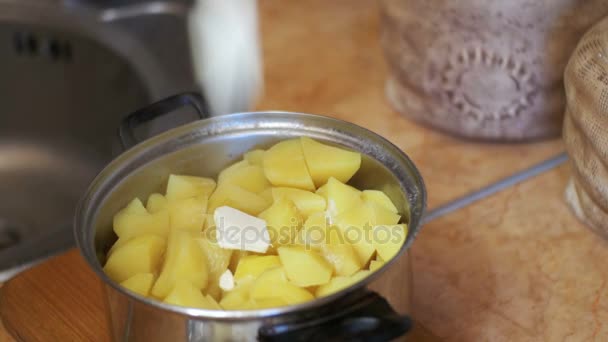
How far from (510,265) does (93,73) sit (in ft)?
2.71

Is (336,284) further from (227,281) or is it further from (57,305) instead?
(57,305)

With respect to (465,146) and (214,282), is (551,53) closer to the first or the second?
(465,146)

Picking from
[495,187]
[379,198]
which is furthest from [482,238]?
[379,198]

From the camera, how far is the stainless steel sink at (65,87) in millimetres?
1251

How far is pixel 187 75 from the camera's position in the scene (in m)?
1.19

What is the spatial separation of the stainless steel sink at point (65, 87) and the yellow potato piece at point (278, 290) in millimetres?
678

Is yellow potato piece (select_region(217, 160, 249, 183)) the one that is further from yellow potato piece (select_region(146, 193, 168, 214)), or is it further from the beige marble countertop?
the beige marble countertop

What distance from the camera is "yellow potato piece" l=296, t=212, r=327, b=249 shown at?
64cm

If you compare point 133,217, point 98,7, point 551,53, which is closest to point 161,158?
point 133,217

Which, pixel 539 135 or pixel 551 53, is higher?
pixel 551 53

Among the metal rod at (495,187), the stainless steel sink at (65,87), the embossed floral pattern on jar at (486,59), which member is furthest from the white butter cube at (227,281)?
the stainless steel sink at (65,87)

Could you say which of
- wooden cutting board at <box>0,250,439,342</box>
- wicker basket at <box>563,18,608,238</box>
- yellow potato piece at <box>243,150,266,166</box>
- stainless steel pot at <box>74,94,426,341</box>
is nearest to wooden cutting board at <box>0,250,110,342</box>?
wooden cutting board at <box>0,250,439,342</box>

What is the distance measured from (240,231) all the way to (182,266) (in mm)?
59

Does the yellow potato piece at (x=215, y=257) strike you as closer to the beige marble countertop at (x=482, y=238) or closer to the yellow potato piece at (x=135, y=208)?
the yellow potato piece at (x=135, y=208)
